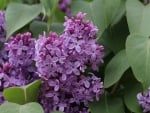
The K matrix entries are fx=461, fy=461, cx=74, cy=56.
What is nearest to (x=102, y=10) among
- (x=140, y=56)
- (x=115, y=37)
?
(x=115, y=37)

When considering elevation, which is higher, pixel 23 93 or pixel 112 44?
pixel 112 44

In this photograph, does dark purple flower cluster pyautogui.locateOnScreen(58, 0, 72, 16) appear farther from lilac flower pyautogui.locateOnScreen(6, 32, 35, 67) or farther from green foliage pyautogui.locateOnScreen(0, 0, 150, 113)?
lilac flower pyautogui.locateOnScreen(6, 32, 35, 67)

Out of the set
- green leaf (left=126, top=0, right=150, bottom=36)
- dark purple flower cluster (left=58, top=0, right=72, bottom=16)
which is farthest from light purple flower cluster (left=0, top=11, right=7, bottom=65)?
green leaf (left=126, top=0, right=150, bottom=36)

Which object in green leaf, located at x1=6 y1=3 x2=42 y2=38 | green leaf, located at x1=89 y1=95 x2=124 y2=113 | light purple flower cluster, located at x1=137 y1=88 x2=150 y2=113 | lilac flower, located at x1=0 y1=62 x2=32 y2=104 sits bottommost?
green leaf, located at x1=89 y1=95 x2=124 y2=113

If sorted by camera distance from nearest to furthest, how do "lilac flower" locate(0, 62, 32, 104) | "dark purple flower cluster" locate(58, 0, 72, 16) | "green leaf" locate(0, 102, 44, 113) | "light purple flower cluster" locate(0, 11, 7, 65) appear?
"green leaf" locate(0, 102, 44, 113) < "lilac flower" locate(0, 62, 32, 104) < "light purple flower cluster" locate(0, 11, 7, 65) < "dark purple flower cluster" locate(58, 0, 72, 16)

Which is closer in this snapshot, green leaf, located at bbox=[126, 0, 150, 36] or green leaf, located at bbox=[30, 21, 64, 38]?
green leaf, located at bbox=[126, 0, 150, 36]

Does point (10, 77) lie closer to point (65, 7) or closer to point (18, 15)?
point (18, 15)

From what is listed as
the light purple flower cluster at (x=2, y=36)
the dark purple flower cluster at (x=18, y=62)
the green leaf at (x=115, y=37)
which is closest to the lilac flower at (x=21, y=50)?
the dark purple flower cluster at (x=18, y=62)
